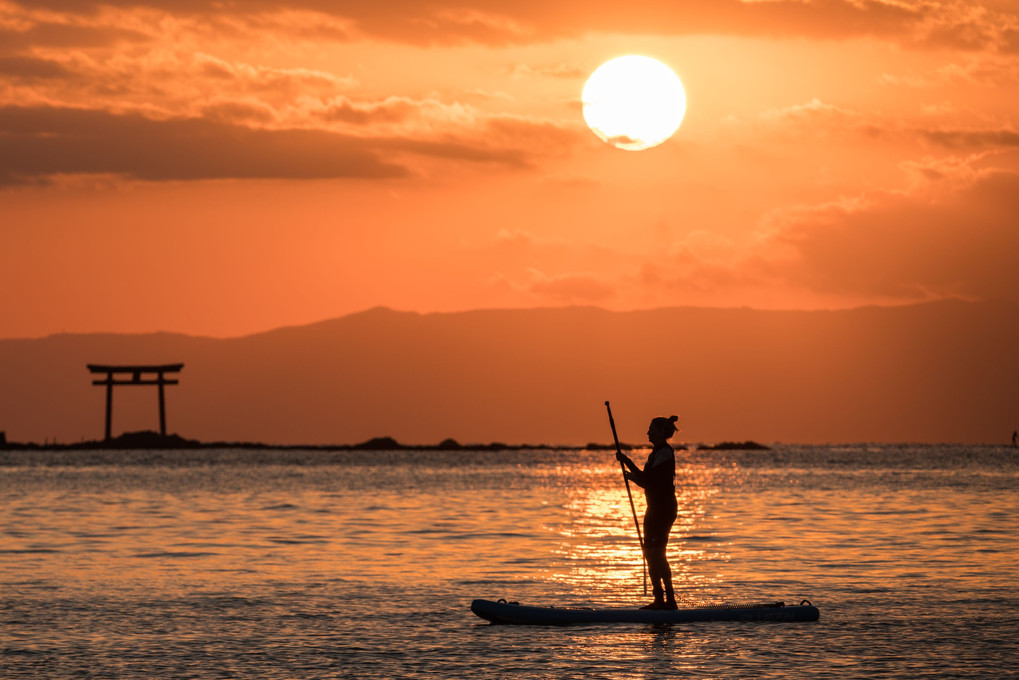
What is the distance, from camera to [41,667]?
15.7 m

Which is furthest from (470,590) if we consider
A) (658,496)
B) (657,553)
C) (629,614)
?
(658,496)

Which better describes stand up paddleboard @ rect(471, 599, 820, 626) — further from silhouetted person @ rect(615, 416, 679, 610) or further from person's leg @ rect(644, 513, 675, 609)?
silhouetted person @ rect(615, 416, 679, 610)

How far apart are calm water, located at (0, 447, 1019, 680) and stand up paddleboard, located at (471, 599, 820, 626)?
24cm

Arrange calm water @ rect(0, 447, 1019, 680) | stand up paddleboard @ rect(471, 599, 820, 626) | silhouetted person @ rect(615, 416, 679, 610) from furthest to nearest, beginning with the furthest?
stand up paddleboard @ rect(471, 599, 820, 626), silhouetted person @ rect(615, 416, 679, 610), calm water @ rect(0, 447, 1019, 680)

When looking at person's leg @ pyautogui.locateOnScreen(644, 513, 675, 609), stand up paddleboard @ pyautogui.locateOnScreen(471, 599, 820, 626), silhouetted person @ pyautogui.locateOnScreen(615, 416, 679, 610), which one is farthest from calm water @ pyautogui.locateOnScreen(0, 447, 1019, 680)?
silhouetted person @ pyautogui.locateOnScreen(615, 416, 679, 610)

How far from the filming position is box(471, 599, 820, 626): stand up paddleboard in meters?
19.1

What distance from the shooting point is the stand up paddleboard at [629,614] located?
19078 millimetres

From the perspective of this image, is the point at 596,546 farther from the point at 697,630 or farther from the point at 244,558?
the point at 697,630

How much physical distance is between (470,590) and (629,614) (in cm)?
499

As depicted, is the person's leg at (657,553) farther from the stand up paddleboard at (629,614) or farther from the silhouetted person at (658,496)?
the stand up paddleboard at (629,614)

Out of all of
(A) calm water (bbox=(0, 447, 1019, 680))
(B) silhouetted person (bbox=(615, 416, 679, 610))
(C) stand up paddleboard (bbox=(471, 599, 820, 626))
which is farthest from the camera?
(C) stand up paddleboard (bbox=(471, 599, 820, 626))

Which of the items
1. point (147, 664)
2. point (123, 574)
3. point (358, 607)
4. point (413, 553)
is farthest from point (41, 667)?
point (413, 553)

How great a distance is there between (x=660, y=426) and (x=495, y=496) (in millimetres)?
45642

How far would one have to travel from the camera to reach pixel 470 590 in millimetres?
23484
